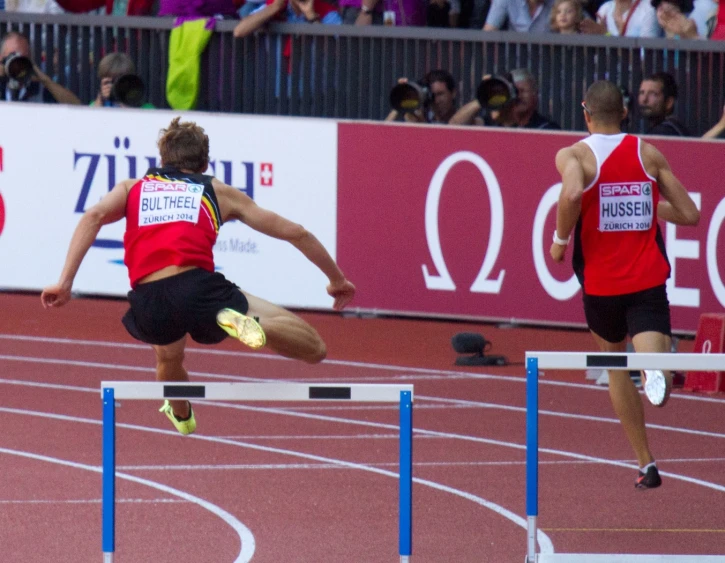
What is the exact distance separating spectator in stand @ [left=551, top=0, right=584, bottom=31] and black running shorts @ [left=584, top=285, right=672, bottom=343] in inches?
243

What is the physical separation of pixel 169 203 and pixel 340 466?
275cm

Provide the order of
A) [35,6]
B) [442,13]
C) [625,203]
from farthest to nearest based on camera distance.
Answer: [35,6] → [442,13] → [625,203]

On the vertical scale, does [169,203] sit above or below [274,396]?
above

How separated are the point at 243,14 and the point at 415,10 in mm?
1722

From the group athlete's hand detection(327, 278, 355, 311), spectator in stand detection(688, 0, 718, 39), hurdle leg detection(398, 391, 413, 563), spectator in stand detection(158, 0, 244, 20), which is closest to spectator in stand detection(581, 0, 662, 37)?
spectator in stand detection(688, 0, 718, 39)

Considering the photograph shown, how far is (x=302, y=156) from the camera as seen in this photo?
13.9 m

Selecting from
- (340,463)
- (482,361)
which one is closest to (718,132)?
(482,361)

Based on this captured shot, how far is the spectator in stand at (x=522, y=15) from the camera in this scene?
1408 centimetres

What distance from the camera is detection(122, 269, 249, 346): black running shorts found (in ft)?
22.4

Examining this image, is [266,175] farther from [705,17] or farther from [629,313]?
[629,313]

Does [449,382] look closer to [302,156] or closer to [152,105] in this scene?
[302,156]

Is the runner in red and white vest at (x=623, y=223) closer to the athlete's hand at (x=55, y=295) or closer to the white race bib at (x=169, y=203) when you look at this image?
the white race bib at (x=169, y=203)

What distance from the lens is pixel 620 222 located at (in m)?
7.66

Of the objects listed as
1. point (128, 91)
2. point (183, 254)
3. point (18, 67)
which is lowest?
point (183, 254)
